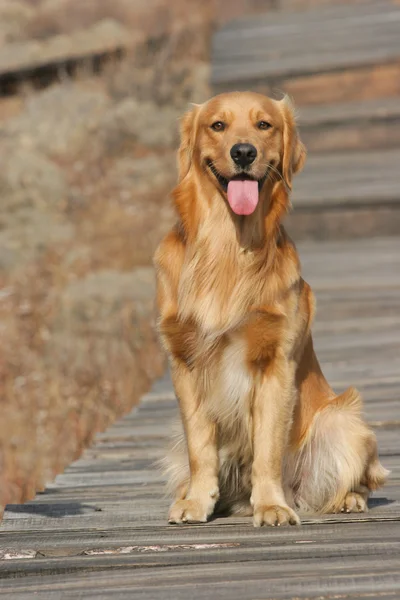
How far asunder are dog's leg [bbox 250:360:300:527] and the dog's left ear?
631mm

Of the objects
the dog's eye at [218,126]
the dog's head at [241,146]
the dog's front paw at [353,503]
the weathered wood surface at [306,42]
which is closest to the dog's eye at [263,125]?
the dog's head at [241,146]

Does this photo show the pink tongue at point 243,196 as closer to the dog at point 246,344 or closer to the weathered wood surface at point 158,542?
the dog at point 246,344

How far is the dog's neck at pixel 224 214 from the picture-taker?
135 inches

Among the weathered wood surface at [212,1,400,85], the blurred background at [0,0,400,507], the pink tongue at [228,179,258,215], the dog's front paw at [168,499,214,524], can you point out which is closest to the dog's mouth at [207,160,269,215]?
the pink tongue at [228,179,258,215]

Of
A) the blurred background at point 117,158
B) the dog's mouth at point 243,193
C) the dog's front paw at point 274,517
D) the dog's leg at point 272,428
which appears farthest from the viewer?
the blurred background at point 117,158

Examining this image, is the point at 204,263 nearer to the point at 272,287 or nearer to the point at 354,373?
the point at 272,287

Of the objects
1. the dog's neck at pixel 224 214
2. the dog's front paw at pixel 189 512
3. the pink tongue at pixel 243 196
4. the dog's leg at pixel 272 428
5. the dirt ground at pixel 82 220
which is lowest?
the dirt ground at pixel 82 220

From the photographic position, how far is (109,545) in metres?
2.79

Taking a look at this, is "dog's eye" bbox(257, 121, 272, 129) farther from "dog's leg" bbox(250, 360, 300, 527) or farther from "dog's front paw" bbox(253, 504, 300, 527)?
"dog's front paw" bbox(253, 504, 300, 527)

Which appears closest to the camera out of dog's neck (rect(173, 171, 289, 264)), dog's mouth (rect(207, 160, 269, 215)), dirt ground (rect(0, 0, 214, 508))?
dog's mouth (rect(207, 160, 269, 215))

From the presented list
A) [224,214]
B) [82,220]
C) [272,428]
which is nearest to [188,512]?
[272,428]

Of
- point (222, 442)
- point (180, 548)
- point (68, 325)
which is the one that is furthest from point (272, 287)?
point (68, 325)

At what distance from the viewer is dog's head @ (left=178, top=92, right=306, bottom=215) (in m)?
3.27

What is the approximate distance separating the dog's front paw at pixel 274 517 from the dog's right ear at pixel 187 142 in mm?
1094
